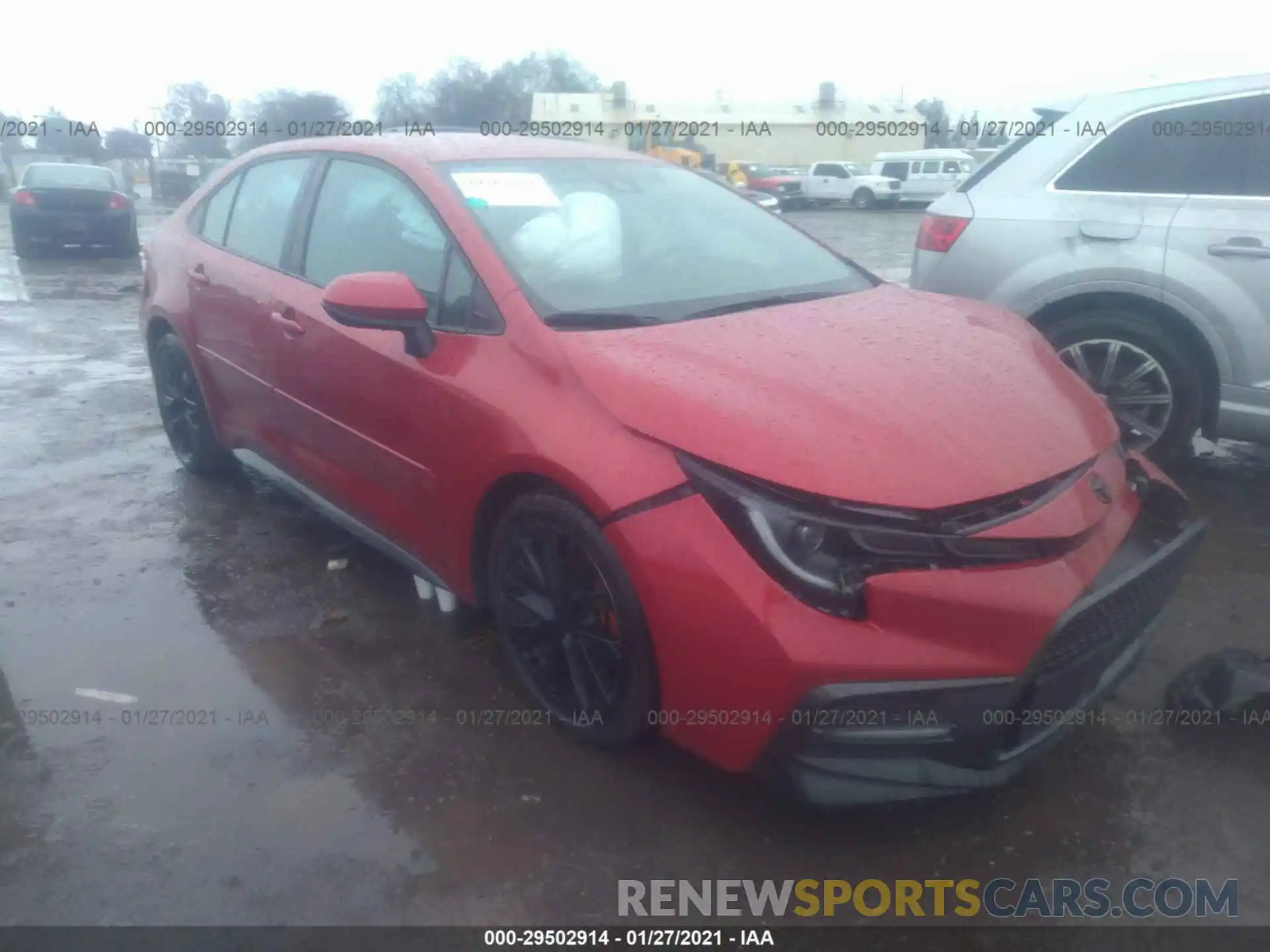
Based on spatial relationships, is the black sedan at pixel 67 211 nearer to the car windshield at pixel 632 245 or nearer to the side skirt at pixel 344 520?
the side skirt at pixel 344 520

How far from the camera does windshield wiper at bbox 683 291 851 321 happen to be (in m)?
2.98

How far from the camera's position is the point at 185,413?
4.87 m

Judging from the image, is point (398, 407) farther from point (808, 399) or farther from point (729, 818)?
point (729, 818)

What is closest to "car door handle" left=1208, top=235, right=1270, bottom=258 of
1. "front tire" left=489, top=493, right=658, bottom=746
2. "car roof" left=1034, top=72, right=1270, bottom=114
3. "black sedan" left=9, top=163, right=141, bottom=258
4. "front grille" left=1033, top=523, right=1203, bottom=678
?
"car roof" left=1034, top=72, right=1270, bottom=114

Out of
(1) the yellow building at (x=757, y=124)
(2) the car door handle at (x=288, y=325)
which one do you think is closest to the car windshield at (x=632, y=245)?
(2) the car door handle at (x=288, y=325)

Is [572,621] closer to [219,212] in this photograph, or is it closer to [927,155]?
[219,212]

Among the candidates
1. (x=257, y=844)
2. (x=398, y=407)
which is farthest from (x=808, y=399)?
(x=257, y=844)

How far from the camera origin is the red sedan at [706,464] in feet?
7.09

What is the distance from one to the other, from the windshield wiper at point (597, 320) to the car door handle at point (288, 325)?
3.96 feet

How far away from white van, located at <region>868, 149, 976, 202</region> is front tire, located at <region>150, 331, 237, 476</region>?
30.8 m

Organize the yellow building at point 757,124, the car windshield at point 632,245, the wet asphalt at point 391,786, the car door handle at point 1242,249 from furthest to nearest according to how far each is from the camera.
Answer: the yellow building at point 757,124, the car door handle at point 1242,249, the car windshield at point 632,245, the wet asphalt at point 391,786

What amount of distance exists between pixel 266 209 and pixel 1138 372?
Answer: 3804 millimetres

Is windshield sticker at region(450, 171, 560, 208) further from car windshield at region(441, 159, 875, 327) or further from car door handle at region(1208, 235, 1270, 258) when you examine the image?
car door handle at region(1208, 235, 1270, 258)

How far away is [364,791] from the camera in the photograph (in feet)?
8.86
